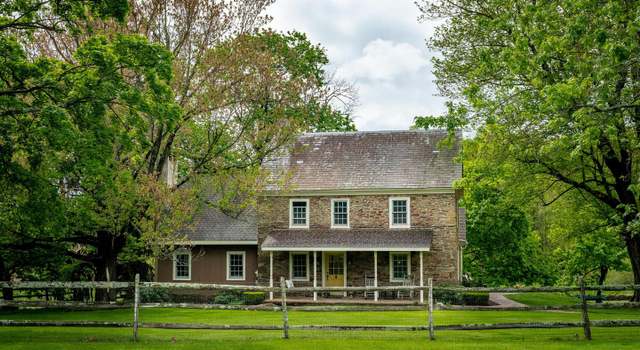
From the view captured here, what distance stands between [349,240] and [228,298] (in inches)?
246

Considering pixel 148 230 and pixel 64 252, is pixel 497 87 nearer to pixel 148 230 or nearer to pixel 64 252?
pixel 148 230

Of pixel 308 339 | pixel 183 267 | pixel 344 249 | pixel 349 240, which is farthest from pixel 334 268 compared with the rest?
pixel 308 339

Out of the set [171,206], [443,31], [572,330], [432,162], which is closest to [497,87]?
[443,31]

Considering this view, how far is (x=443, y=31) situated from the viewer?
29.1 m

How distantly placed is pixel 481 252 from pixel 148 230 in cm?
2476

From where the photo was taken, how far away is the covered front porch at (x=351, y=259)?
32.4 meters

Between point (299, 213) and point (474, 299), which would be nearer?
point (474, 299)

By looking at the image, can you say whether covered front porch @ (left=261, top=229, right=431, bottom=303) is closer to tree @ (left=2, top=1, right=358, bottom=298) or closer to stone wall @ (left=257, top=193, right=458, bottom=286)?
stone wall @ (left=257, top=193, right=458, bottom=286)

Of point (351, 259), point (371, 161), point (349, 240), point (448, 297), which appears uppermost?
point (371, 161)

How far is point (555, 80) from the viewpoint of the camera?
20.0m

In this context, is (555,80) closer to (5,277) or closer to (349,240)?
(349,240)

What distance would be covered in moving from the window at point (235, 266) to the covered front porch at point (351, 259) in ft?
6.17

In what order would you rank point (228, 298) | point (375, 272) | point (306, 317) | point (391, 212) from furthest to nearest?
point (391, 212), point (375, 272), point (228, 298), point (306, 317)

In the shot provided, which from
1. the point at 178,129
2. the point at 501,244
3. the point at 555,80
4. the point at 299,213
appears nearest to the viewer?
the point at 555,80
